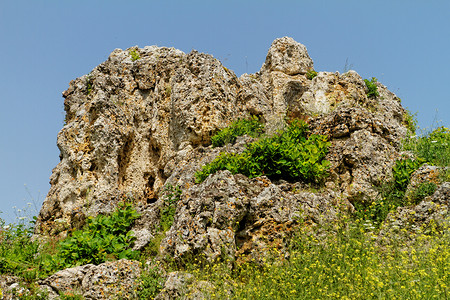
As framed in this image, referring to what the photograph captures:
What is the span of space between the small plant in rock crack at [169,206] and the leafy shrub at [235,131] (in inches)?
88.5

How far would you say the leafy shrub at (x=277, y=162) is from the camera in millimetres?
Answer: 11211

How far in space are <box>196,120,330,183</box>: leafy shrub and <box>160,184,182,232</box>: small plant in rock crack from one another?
99cm

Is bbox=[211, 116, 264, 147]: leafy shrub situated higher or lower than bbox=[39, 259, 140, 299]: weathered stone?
higher

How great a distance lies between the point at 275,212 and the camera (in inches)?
385

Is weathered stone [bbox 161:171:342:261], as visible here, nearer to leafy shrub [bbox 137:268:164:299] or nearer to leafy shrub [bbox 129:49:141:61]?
leafy shrub [bbox 137:268:164:299]

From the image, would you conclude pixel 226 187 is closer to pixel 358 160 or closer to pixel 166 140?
pixel 358 160

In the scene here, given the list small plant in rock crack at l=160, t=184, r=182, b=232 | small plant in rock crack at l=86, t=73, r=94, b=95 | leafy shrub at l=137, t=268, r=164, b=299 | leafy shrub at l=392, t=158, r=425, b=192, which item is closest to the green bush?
leafy shrub at l=392, t=158, r=425, b=192

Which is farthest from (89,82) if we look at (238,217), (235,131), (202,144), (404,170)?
(404,170)

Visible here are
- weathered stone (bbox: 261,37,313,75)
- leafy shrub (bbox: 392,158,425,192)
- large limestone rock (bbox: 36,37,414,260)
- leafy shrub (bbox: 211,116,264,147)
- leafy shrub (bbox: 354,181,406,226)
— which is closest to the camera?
large limestone rock (bbox: 36,37,414,260)

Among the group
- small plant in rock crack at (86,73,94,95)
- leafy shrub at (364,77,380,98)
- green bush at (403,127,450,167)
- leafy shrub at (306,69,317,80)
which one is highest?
leafy shrub at (306,69,317,80)

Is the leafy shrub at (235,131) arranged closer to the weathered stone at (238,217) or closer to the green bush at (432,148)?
the weathered stone at (238,217)

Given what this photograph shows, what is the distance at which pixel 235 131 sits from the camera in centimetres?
1366

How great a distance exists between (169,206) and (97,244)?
94.2 inches

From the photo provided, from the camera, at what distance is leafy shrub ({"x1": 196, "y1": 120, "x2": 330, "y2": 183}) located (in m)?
11.2
